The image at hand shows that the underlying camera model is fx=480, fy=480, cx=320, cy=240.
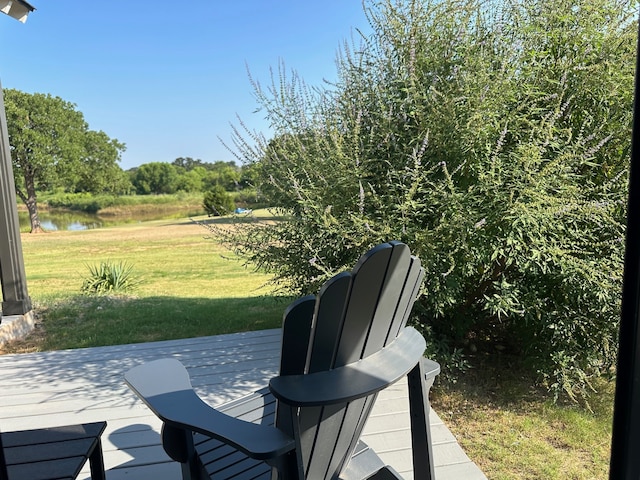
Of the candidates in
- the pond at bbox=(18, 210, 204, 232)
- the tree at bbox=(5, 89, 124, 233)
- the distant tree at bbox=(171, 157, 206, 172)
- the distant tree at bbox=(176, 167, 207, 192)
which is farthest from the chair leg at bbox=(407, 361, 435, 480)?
the distant tree at bbox=(171, 157, 206, 172)

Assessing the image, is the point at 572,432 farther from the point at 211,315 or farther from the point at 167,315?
the point at 167,315

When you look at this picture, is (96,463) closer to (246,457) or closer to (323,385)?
(246,457)

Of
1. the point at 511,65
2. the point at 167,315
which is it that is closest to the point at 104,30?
the point at 167,315

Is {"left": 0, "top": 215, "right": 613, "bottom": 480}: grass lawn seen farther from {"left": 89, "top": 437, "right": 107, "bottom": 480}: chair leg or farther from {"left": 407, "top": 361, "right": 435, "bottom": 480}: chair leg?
{"left": 89, "top": 437, "right": 107, "bottom": 480}: chair leg

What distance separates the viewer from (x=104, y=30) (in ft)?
92.3

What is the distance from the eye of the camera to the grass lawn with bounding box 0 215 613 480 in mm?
2160

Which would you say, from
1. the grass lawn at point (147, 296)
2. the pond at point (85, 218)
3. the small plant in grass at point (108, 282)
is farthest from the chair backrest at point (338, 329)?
the pond at point (85, 218)

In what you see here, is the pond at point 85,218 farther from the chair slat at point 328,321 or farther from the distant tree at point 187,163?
the chair slat at point 328,321

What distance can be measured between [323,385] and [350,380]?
0.07 m

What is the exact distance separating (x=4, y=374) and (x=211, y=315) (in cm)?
221

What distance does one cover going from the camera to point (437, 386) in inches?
109

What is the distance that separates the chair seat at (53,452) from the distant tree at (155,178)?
2391 cm

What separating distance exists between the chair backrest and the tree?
70.6ft

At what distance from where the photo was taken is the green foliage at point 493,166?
2402mm
